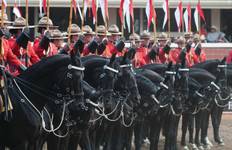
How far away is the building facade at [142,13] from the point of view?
24641 millimetres

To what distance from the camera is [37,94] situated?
374 inches

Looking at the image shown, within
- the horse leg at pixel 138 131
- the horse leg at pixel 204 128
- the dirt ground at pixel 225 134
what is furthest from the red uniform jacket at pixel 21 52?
the horse leg at pixel 204 128

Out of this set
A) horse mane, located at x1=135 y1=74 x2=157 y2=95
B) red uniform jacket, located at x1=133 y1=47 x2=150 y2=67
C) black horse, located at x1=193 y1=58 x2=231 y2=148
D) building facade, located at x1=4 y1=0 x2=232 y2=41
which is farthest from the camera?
building facade, located at x1=4 y1=0 x2=232 y2=41

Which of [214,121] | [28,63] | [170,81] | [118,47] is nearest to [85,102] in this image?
[28,63]

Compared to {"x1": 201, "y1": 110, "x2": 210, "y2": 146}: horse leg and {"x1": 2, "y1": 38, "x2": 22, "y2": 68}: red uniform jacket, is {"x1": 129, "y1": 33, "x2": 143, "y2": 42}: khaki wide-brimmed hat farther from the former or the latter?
{"x1": 2, "y1": 38, "x2": 22, "y2": 68}: red uniform jacket

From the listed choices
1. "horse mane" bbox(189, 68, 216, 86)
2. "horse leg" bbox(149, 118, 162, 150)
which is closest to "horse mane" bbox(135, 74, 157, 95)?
"horse leg" bbox(149, 118, 162, 150)

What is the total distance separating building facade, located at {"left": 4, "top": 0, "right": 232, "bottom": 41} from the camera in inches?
970

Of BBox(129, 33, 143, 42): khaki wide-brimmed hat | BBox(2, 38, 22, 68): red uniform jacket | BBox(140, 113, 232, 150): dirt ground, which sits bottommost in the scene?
BBox(140, 113, 232, 150): dirt ground

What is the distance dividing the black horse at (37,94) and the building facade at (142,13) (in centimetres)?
1469

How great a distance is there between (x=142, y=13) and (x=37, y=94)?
54.9ft

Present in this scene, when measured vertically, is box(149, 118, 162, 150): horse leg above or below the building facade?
below

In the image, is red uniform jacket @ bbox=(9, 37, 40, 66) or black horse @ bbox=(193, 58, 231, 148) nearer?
red uniform jacket @ bbox=(9, 37, 40, 66)

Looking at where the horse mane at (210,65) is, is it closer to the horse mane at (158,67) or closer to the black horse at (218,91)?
the black horse at (218,91)

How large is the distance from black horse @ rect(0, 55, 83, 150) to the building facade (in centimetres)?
1469
